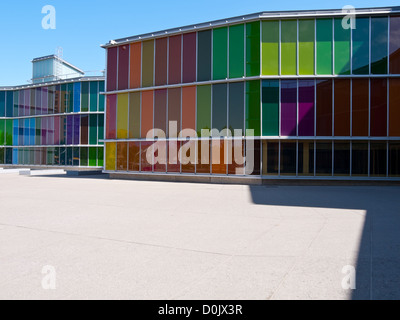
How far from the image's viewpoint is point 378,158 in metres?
19.9

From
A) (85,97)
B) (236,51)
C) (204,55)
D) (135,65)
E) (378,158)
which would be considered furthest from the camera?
(85,97)

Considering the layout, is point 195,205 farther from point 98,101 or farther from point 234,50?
point 98,101

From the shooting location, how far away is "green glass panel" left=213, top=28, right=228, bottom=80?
21734 millimetres

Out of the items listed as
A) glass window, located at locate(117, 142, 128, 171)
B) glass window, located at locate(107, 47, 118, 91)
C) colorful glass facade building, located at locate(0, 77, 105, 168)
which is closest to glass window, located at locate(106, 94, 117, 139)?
glass window, located at locate(107, 47, 118, 91)

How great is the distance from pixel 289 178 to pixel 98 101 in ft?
84.7

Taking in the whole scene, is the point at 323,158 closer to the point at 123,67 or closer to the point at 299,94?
the point at 299,94

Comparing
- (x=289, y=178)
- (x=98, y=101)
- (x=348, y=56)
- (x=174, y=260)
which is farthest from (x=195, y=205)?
(x=98, y=101)

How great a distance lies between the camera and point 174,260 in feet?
16.0

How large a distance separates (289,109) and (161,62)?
10.4m

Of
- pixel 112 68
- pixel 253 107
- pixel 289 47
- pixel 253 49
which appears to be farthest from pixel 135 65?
pixel 289 47

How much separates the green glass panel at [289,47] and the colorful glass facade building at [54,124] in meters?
23.6

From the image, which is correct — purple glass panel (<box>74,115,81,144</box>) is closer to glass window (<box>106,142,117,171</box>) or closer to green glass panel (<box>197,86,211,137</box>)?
glass window (<box>106,142,117,171</box>)

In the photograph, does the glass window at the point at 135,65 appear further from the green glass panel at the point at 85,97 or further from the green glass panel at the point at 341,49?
A: the green glass panel at the point at 85,97

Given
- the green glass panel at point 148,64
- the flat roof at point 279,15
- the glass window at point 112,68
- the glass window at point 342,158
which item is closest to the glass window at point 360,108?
the glass window at point 342,158
